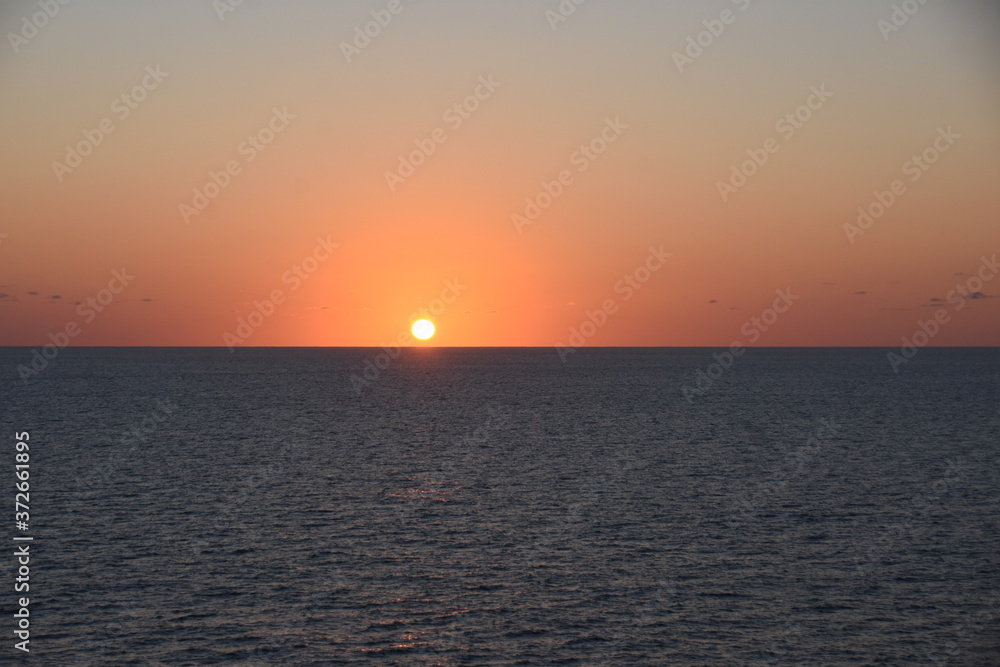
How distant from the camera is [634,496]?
65.5 meters

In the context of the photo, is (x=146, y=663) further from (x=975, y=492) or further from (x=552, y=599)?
(x=975, y=492)

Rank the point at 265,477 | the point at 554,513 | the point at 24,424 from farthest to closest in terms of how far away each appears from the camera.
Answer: the point at 24,424 → the point at 265,477 → the point at 554,513

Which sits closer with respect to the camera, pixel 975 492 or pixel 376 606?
pixel 376 606

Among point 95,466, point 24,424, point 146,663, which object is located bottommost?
point 146,663

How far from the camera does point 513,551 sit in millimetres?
49188

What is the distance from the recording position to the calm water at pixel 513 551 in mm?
36281

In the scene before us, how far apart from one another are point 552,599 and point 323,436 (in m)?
69.4

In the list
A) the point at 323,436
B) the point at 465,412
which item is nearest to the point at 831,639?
the point at 323,436

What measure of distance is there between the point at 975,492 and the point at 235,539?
53883 mm

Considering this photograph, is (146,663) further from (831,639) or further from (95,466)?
(95,466)

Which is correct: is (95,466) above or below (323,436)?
below

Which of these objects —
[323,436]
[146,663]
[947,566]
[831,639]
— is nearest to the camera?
[146,663]

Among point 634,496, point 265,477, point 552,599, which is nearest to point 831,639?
point 552,599

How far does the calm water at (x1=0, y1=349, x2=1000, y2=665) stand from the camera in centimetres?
3628
